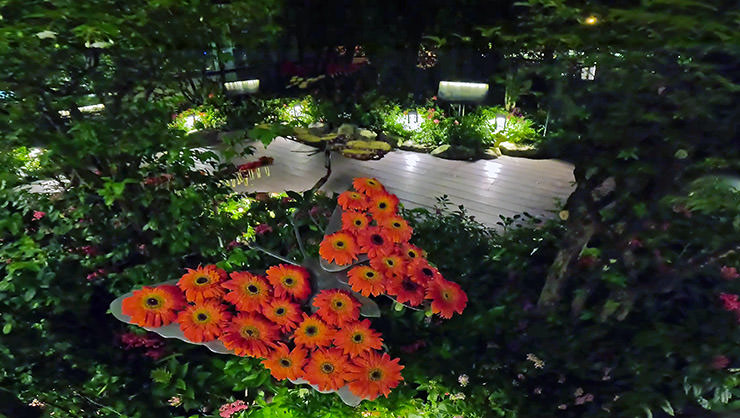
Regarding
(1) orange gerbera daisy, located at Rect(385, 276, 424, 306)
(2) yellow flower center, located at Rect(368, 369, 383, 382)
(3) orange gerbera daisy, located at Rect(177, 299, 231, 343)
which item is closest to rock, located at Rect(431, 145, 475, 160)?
(1) orange gerbera daisy, located at Rect(385, 276, 424, 306)

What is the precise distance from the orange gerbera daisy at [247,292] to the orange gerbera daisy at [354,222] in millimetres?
372

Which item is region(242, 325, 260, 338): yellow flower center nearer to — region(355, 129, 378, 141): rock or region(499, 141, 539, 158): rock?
region(355, 129, 378, 141): rock

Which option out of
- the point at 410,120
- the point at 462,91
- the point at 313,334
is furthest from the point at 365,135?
the point at 313,334

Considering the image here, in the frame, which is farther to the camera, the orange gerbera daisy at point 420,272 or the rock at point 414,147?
the rock at point 414,147

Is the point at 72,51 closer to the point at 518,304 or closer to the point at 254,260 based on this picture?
the point at 254,260

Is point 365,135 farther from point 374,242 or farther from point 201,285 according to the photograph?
point 201,285

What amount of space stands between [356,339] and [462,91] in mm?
1108

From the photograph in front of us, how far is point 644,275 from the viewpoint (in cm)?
181

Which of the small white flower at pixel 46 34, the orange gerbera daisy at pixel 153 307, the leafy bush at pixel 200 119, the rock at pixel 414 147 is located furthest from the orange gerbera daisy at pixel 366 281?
the small white flower at pixel 46 34

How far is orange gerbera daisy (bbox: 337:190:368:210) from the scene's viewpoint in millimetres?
1664

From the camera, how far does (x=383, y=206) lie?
1699mm

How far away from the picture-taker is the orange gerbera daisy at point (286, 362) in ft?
4.59

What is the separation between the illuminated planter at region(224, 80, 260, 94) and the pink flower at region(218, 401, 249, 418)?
1.23 metres

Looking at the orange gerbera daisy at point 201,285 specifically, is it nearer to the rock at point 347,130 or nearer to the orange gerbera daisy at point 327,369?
the orange gerbera daisy at point 327,369
